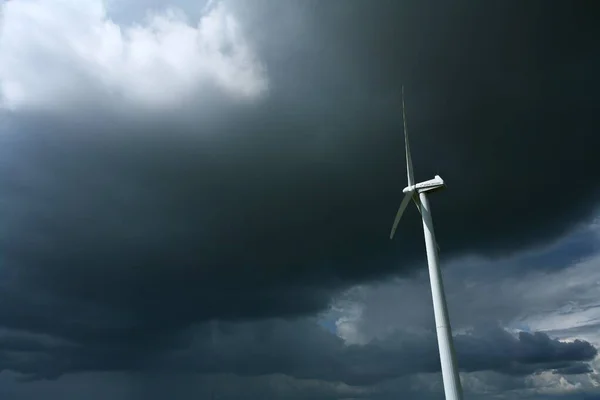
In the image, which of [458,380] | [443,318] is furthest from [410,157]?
[458,380]

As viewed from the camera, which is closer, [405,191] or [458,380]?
[458,380]

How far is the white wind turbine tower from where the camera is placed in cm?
7700

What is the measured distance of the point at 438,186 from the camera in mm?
93938

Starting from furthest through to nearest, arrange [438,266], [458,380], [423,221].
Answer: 1. [423,221]
2. [438,266]
3. [458,380]

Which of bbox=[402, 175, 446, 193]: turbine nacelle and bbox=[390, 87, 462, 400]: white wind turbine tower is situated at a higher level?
bbox=[402, 175, 446, 193]: turbine nacelle

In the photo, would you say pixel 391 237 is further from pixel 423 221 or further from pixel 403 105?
pixel 403 105

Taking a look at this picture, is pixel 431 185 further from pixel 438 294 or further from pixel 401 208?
pixel 438 294

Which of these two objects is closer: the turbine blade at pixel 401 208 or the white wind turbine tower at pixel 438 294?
the white wind turbine tower at pixel 438 294

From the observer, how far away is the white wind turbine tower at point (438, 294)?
77.0m

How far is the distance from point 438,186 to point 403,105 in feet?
64.5

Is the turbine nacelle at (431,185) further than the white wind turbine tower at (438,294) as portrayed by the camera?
Yes

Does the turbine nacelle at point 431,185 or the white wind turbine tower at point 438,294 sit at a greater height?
the turbine nacelle at point 431,185

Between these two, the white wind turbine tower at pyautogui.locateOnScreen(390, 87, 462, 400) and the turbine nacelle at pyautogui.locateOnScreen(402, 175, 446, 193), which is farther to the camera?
the turbine nacelle at pyautogui.locateOnScreen(402, 175, 446, 193)

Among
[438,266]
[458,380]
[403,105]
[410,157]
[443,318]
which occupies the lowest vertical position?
[458,380]
